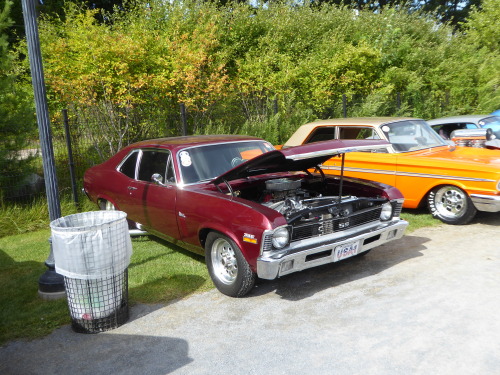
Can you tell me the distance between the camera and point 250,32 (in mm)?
15469

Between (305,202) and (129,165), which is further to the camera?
(129,165)

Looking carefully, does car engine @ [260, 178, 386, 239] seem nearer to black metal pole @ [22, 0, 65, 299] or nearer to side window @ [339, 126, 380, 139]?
black metal pole @ [22, 0, 65, 299]

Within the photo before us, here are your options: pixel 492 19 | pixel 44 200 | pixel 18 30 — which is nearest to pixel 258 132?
pixel 44 200

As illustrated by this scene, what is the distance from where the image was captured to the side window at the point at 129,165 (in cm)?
630

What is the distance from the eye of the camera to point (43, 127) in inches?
185

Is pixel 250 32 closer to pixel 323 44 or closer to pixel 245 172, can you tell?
pixel 323 44

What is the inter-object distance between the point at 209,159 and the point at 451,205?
3993 millimetres

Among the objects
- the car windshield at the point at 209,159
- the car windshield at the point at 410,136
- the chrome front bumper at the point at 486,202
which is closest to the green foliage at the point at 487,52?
the car windshield at the point at 410,136

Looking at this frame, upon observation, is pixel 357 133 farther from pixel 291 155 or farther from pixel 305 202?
pixel 291 155

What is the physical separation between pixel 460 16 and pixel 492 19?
66.2ft

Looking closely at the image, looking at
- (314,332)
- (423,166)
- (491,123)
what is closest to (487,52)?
(491,123)

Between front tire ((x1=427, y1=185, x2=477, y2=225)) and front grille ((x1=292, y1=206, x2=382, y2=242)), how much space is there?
243 centimetres

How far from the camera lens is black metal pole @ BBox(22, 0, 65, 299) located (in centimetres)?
453

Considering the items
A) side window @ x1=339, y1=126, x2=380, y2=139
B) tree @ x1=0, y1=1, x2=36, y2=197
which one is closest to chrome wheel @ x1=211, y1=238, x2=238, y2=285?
side window @ x1=339, y1=126, x2=380, y2=139
